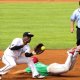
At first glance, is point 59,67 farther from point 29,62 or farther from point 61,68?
point 29,62

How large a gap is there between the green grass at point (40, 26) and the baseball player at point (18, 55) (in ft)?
15.9

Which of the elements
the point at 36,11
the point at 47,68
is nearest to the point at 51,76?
the point at 47,68

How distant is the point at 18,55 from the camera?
963 cm

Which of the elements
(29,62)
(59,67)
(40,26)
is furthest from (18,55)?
(40,26)

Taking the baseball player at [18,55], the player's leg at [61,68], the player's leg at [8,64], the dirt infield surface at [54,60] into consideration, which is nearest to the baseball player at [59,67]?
the player's leg at [61,68]

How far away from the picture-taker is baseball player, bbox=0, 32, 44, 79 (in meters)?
9.35

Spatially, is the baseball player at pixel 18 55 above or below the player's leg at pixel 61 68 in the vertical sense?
above

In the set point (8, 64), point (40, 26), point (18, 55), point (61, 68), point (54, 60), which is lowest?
point (54, 60)

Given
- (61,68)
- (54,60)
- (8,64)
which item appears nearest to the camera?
(8,64)

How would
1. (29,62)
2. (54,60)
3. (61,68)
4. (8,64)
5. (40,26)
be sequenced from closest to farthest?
(8,64)
(29,62)
(61,68)
(54,60)
(40,26)

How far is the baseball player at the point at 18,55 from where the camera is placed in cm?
935

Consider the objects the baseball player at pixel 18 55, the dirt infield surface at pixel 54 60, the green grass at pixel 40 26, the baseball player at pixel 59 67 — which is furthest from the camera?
the green grass at pixel 40 26

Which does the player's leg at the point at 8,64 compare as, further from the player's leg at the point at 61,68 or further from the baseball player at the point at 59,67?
the player's leg at the point at 61,68

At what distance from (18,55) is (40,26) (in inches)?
432
